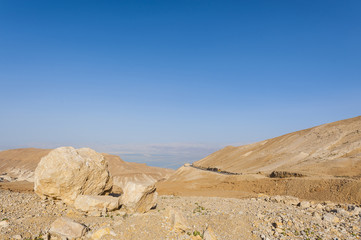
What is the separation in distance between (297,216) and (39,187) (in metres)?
13.9

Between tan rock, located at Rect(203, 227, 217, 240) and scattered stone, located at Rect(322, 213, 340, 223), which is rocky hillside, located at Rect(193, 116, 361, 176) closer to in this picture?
scattered stone, located at Rect(322, 213, 340, 223)

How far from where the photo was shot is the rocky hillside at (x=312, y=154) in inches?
1272

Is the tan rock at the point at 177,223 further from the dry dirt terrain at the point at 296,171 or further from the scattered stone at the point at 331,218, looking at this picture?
the dry dirt terrain at the point at 296,171

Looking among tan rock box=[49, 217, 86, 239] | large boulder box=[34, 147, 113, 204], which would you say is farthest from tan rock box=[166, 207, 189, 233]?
large boulder box=[34, 147, 113, 204]

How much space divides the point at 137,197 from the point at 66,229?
351 cm

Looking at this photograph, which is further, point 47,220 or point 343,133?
point 343,133

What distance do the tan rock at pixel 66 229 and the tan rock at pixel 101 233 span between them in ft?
1.41

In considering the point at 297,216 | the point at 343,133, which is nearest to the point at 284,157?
the point at 343,133

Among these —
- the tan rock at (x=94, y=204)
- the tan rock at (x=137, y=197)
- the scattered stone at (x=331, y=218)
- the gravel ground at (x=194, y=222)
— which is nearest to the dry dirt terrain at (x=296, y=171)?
the scattered stone at (x=331, y=218)

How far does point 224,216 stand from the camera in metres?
12.2

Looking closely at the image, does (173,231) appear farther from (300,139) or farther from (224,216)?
(300,139)

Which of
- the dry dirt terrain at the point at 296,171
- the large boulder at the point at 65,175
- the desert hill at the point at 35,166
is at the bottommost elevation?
the desert hill at the point at 35,166

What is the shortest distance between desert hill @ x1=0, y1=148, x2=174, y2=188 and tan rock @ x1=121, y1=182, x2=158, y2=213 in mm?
50160

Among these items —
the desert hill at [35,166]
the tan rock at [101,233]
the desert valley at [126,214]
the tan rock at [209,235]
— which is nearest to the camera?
the tan rock at [101,233]
